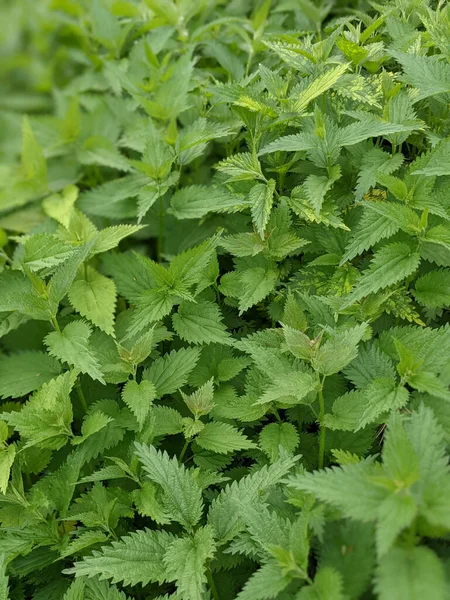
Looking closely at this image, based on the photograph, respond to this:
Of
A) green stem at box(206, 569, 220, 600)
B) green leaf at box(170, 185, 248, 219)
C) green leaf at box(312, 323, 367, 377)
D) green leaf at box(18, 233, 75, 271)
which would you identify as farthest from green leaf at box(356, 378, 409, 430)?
green leaf at box(18, 233, 75, 271)

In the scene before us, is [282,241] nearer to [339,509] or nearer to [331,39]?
[331,39]

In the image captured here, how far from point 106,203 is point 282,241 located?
1.04 meters

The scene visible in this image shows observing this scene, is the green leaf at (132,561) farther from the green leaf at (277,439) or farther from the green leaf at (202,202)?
the green leaf at (202,202)

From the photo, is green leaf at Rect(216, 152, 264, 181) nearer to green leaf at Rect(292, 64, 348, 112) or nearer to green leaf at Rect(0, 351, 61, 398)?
green leaf at Rect(292, 64, 348, 112)

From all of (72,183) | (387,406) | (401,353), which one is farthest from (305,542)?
(72,183)

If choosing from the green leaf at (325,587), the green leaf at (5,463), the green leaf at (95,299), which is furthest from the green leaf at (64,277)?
the green leaf at (325,587)

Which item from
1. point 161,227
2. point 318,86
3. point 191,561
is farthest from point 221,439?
point 318,86

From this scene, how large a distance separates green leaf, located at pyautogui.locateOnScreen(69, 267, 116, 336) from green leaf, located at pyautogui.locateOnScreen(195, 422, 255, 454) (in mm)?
505

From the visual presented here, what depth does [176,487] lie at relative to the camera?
1.73 metres

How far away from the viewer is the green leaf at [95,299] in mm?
2168

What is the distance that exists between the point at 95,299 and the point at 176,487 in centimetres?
84

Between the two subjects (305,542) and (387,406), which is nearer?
(305,542)

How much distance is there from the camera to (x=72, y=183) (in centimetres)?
314

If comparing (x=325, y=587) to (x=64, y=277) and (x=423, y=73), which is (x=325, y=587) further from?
(x=423, y=73)
